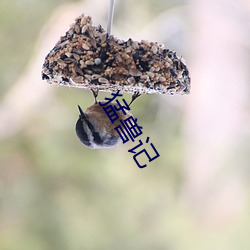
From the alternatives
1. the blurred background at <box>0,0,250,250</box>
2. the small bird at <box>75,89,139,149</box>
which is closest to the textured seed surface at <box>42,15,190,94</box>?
the small bird at <box>75,89,139,149</box>

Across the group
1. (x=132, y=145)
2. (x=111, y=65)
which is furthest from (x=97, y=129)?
(x=132, y=145)

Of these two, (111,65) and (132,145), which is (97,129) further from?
(132,145)

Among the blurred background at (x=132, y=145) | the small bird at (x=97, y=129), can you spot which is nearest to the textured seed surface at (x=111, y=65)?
the small bird at (x=97, y=129)

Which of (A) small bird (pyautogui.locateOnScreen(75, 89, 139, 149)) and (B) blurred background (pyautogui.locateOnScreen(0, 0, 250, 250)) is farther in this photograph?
(B) blurred background (pyautogui.locateOnScreen(0, 0, 250, 250))

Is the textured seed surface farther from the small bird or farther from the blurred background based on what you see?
the blurred background

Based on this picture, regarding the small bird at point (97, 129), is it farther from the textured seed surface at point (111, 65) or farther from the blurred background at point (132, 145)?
the blurred background at point (132, 145)

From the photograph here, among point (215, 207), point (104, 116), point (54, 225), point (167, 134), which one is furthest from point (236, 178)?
point (104, 116)

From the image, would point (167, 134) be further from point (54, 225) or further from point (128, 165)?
point (54, 225)
